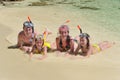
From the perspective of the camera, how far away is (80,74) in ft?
24.0

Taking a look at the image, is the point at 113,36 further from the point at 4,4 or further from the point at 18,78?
the point at 4,4

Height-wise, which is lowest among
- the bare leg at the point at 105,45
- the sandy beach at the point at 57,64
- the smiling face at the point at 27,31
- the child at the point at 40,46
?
the sandy beach at the point at 57,64

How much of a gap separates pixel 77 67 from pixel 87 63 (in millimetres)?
391

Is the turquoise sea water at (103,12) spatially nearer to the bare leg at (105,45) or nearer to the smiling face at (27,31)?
the bare leg at (105,45)

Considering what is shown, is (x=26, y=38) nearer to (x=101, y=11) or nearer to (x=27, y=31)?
(x=27, y=31)

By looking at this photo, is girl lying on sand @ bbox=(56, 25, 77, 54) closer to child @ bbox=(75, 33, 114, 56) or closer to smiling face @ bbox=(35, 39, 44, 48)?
child @ bbox=(75, 33, 114, 56)

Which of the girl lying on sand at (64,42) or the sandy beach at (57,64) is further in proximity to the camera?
the girl lying on sand at (64,42)

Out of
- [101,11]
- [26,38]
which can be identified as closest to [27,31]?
[26,38]

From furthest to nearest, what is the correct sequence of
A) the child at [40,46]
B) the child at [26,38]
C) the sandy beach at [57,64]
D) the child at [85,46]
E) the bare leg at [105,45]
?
the bare leg at [105,45] < the child at [26,38] < the child at [40,46] < the child at [85,46] < the sandy beach at [57,64]

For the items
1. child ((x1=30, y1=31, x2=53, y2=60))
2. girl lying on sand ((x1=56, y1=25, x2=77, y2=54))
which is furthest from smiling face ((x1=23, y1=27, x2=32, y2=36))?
girl lying on sand ((x1=56, y1=25, x2=77, y2=54))

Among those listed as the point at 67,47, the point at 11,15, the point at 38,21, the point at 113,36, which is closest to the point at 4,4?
the point at 11,15

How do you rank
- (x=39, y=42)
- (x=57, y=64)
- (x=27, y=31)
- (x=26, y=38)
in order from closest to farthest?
(x=57, y=64), (x=39, y=42), (x=27, y=31), (x=26, y=38)

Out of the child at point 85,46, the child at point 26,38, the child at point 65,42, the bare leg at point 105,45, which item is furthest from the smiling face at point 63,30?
the bare leg at point 105,45

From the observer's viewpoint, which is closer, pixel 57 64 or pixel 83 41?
pixel 57 64
